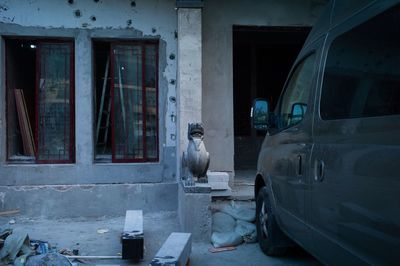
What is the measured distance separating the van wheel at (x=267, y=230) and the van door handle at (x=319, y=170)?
1728 mm

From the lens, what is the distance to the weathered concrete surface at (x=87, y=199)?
8.26 meters

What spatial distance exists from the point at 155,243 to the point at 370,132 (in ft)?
14.6

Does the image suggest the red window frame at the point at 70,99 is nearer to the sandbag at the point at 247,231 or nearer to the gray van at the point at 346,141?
the sandbag at the point at 247,231

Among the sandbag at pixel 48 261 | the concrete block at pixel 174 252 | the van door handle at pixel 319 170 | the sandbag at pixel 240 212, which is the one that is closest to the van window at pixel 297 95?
the van door handle at pixel 319 170

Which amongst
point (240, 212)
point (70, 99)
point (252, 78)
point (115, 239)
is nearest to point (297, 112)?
point (240, 212)

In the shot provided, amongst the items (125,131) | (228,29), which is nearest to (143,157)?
(125,131)

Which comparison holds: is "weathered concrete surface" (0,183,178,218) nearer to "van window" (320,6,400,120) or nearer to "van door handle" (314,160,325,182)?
"van door handle" (314,160,325,182)

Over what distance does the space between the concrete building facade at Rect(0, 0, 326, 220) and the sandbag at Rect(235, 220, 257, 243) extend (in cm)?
195

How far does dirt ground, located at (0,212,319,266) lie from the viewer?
231 inches

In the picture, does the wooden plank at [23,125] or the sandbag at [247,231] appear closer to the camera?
the sandbag at [247,231]

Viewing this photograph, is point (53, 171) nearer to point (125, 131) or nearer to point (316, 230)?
point (125, 131)

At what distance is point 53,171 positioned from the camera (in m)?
8.59

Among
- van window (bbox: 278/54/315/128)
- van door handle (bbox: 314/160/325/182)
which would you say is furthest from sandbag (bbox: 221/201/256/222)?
van door handle (bbox: 314/160/325/182)

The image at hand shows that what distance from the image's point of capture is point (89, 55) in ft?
28.5
